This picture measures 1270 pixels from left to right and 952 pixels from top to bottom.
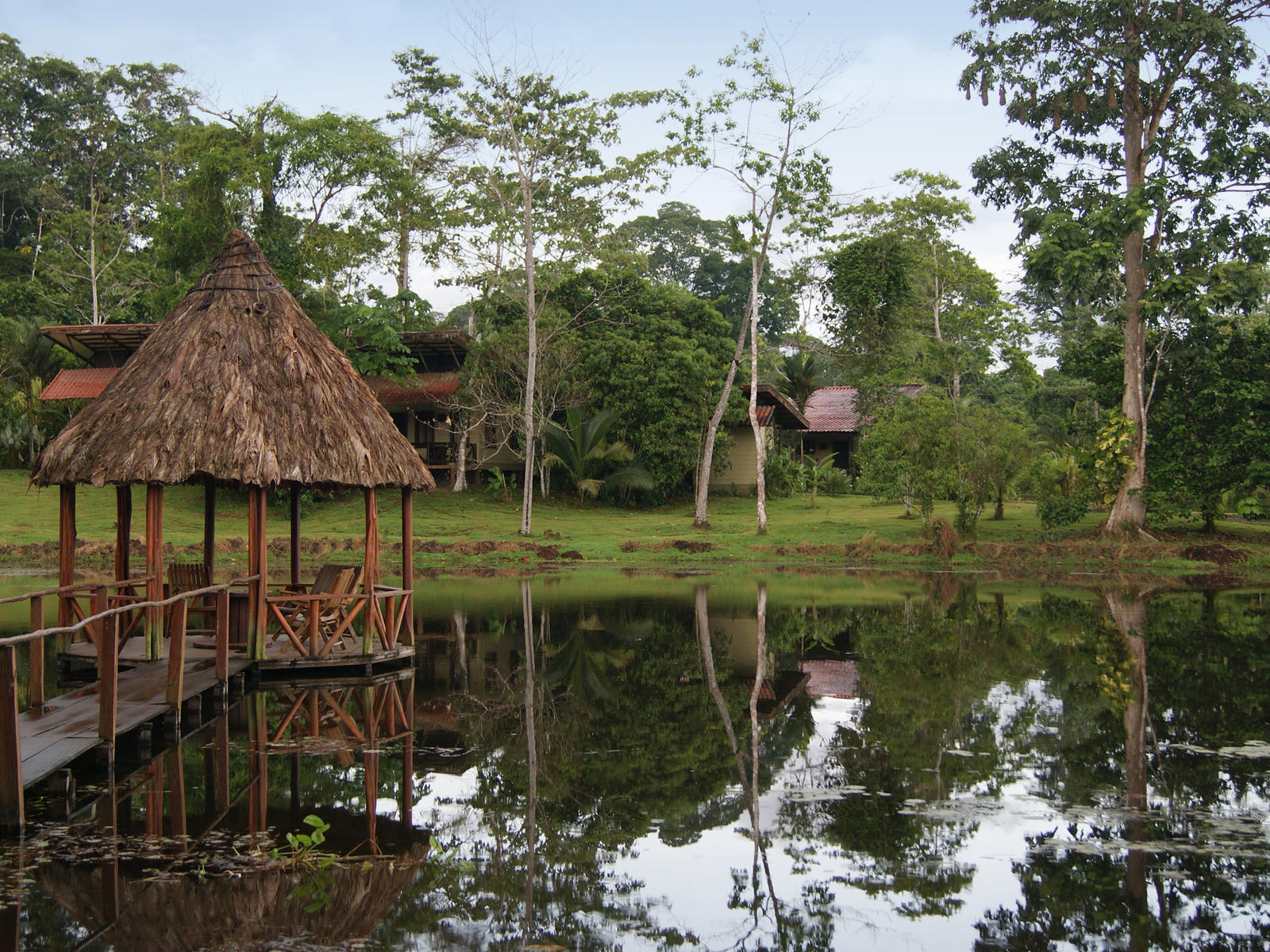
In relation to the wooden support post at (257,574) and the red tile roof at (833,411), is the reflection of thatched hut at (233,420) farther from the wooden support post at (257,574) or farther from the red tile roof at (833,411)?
the red tile roof at (833,411)

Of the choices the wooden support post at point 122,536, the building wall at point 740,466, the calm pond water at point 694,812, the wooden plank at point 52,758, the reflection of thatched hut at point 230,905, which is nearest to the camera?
the reflection of thatched hut at point 230,905

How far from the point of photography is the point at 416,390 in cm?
3566

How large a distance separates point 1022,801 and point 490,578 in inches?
653

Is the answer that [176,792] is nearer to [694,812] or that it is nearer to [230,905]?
[230,905]

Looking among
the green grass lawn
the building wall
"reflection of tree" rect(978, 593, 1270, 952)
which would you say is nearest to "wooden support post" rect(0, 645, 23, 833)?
"reflection of tree" rect(978, 593, 1270, 952)

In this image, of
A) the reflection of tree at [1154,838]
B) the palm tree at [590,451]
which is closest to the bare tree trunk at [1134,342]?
the palm tree at [590,451]

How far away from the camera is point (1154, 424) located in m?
27.2

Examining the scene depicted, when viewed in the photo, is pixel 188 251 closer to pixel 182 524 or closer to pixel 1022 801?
pixel 182 524

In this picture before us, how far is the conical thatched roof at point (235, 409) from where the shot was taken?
11711 millimetres

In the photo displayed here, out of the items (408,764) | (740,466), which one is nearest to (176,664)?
(408,764)

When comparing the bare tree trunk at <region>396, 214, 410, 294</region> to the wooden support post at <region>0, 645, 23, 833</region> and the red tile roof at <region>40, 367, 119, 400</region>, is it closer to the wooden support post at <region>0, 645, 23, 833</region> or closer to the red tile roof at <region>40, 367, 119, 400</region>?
the red tile roof at <region>40, 367, 119, 400</region>

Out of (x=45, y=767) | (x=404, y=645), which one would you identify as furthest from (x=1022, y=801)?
(x=404, y=645)

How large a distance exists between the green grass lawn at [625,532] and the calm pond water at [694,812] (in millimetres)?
11875

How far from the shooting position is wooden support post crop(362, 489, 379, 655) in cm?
1307
